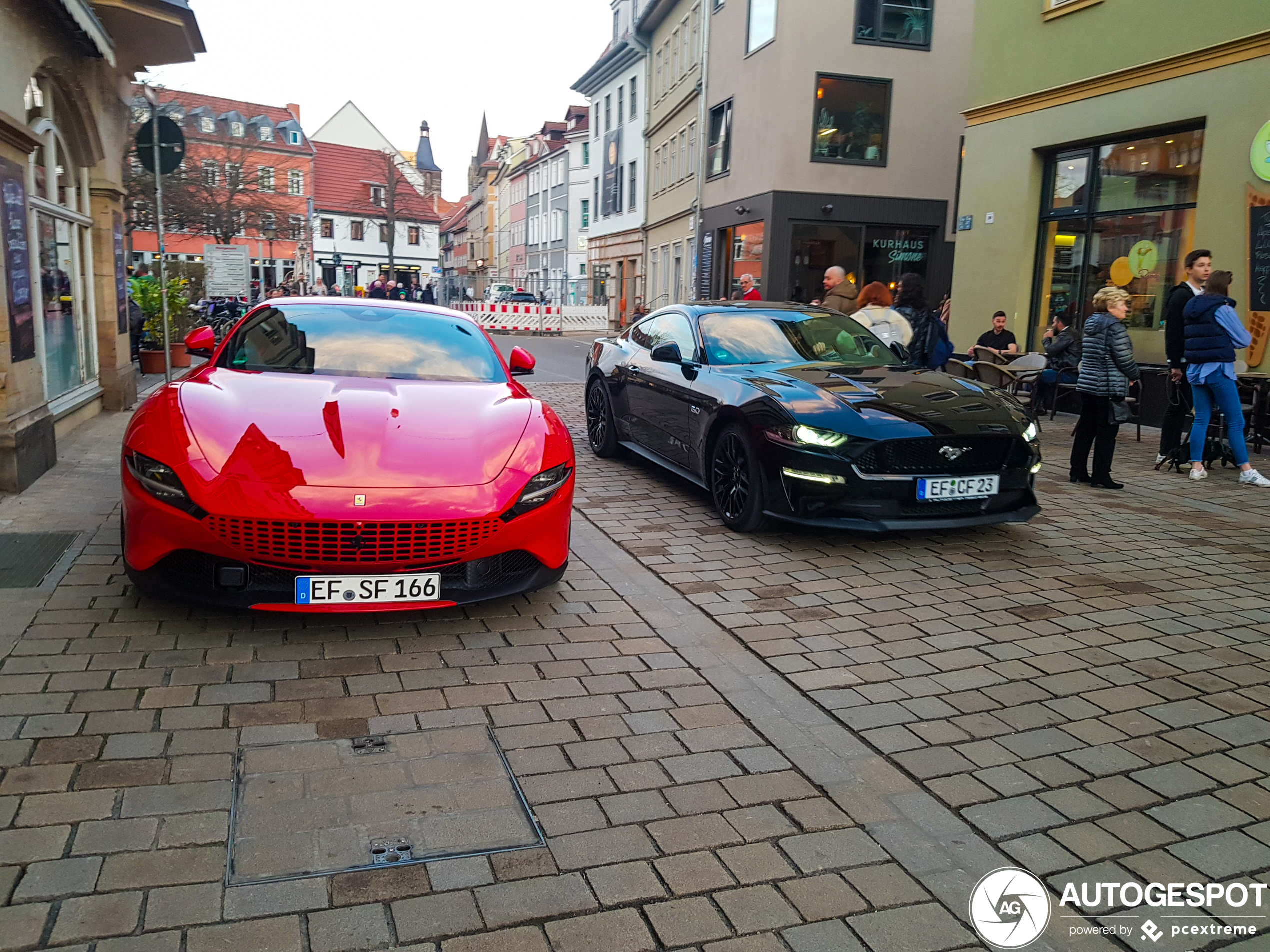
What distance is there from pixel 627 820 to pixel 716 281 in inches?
955

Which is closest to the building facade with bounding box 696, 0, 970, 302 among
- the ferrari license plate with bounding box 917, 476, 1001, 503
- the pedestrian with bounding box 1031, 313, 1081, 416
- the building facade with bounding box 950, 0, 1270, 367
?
the building facade with bounding box 950, 0, 1270, 367

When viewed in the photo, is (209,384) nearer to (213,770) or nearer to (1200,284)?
(213,770)

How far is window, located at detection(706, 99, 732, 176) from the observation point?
25.2 m

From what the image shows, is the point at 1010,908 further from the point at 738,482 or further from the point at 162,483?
the point at 738,482

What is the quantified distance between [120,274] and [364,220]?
65.6 m

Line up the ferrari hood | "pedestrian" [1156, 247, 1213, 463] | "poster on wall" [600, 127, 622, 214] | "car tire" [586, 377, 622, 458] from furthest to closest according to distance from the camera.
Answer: "poster on wall" [600, 127, 622, 214]
"car tire" [586, 377, 622, 458]
"pedestrian" [1156, 247, 1213, 463]
the ferrari hood

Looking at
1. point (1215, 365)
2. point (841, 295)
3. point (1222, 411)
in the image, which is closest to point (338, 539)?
point (841, 295)

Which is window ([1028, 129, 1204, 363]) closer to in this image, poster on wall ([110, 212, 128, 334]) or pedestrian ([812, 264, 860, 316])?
pedestrian ([812, 264, 860, 316])

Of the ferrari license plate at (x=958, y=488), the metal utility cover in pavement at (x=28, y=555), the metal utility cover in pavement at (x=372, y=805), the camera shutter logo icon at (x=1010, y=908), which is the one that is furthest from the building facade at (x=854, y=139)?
the camera shutter logo icon at (x=1010, y=908)

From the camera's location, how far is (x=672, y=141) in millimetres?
32344

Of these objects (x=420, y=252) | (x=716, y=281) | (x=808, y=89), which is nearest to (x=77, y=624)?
(x=808, y=89)

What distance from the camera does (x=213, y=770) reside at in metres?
3.08

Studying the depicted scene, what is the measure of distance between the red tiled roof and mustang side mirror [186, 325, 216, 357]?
229ft

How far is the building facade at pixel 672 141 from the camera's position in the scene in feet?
95.4
